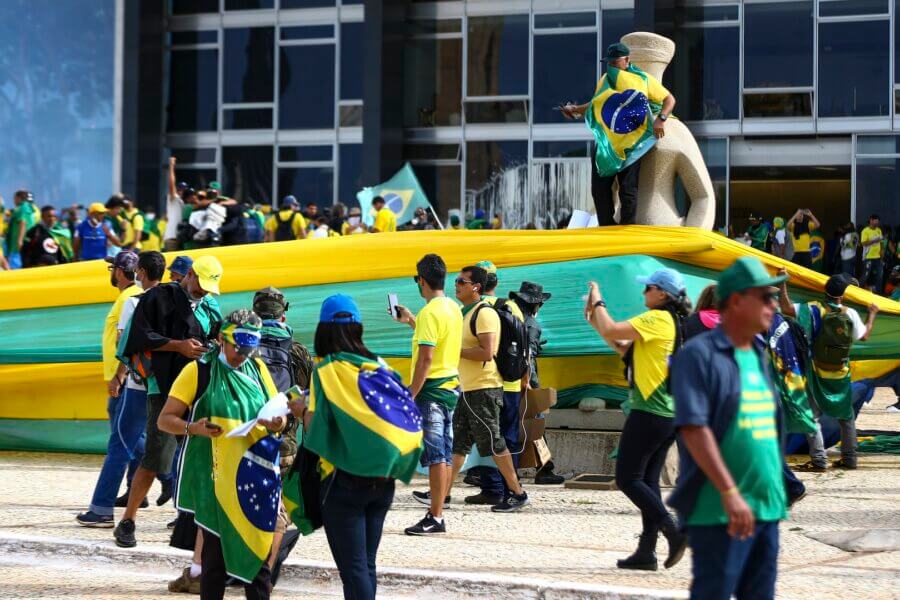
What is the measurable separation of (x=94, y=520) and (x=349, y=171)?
2153cm

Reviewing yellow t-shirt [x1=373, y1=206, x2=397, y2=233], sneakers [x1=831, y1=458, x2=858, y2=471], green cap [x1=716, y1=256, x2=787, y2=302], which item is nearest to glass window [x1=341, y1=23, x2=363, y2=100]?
yellow t-shirt [x1=373, y1=206, x2=397, y2=233]

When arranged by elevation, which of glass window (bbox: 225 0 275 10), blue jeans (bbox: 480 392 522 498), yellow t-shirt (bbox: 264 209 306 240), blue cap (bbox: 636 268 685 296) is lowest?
blue jeans (bbox: 480 392 522 498)

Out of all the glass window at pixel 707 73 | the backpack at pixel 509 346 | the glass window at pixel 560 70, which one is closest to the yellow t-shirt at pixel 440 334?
the backpack at pixel 509 346

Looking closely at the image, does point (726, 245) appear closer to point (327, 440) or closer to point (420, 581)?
point (420, 581)

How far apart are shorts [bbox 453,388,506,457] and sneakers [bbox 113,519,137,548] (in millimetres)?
2478

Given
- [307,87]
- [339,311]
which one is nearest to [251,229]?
[339,311]

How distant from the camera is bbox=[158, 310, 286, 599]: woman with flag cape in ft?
18.8

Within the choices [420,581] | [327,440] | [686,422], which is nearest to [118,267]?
[420,581]

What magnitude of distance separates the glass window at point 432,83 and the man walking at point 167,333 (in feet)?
69.7

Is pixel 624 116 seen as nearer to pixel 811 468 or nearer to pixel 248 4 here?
pixel 811 468

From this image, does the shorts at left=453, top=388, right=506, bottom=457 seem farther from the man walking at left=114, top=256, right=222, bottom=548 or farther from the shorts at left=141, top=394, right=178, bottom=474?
the shorts at left=141, top=394, right=178, bottom=474

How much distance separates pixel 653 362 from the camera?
7273 mm

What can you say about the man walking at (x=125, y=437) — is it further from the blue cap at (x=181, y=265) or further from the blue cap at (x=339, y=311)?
the blue cap at (x=339, y=311)

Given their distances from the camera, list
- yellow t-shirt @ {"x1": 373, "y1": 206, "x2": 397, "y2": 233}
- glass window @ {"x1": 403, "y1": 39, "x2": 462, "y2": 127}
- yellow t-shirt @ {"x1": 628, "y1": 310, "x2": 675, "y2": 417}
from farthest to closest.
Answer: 1. glass window @ {"x1": 403, "y1": 39, "x2": 462, "y2": 127}
2. yellow t-shirt @ {"x1": 373, "y1": 206, "x2": 397, "y2": 233}
3. yellow t-shirt @ {"x1": 628, "y1": 310, "x2": 675, "y2": 417}
